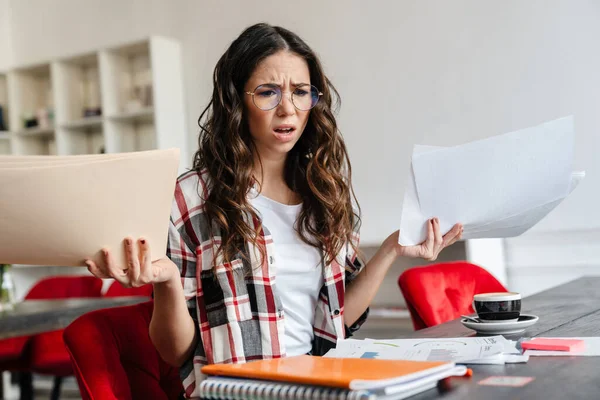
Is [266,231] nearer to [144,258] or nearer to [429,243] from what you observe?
[429,243]

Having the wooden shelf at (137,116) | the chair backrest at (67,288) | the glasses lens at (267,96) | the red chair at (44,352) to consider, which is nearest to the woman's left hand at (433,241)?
the glasses lens at (267,96)

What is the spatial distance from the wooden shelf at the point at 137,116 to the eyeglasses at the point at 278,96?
3.12m

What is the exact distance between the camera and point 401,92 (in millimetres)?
4012

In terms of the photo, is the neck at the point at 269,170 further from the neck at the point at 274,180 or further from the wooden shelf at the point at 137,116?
the wooden shelf at the point at 137,116

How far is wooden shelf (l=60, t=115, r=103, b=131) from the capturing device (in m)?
4.91

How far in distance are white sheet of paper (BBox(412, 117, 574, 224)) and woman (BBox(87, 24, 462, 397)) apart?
80 millimetres

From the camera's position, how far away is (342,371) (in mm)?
943

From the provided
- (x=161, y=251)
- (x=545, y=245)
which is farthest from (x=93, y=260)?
(x=545, y=245)

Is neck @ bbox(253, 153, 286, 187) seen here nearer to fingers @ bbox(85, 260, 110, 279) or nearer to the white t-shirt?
the white t-shirt

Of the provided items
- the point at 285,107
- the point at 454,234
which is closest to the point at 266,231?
the point at 285,107

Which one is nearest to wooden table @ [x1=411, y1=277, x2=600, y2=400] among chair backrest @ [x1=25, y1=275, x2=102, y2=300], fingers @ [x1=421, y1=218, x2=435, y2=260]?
fingers @ [x1=421, y1=218, x2=435, y2=260]

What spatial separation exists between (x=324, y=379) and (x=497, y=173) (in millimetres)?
722

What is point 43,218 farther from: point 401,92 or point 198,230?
point 401,92

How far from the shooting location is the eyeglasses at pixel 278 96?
1.61 metres
